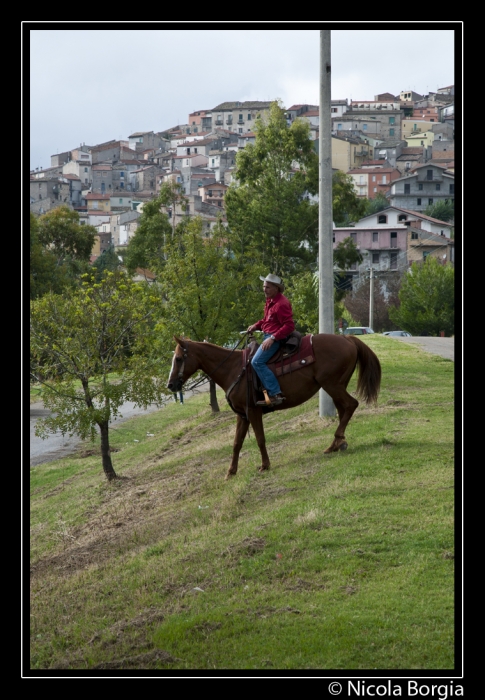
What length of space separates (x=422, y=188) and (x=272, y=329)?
93.4 metres

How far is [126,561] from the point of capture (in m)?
10.9

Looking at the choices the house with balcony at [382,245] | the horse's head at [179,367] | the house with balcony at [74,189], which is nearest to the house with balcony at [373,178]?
the house with balcony at [382,245]

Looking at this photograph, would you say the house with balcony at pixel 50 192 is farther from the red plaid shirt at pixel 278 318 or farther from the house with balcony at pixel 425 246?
the red plaid shirt at pixel 278 318

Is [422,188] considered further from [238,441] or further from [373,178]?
[238,441]

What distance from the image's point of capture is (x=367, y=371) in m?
13.8

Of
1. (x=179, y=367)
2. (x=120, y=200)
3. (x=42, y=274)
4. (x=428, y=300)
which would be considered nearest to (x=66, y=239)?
(x=42, y=274)

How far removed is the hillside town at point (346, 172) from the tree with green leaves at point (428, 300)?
14.0 meters

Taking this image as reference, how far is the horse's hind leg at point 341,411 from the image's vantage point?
13531mm

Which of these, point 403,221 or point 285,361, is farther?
point 403,221

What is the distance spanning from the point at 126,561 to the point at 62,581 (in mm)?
839

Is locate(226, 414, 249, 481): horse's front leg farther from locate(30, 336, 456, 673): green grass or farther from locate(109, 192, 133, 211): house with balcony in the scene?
locate(109, 192, 133, 211): house with balcony

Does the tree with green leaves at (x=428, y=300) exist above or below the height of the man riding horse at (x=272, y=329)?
above
